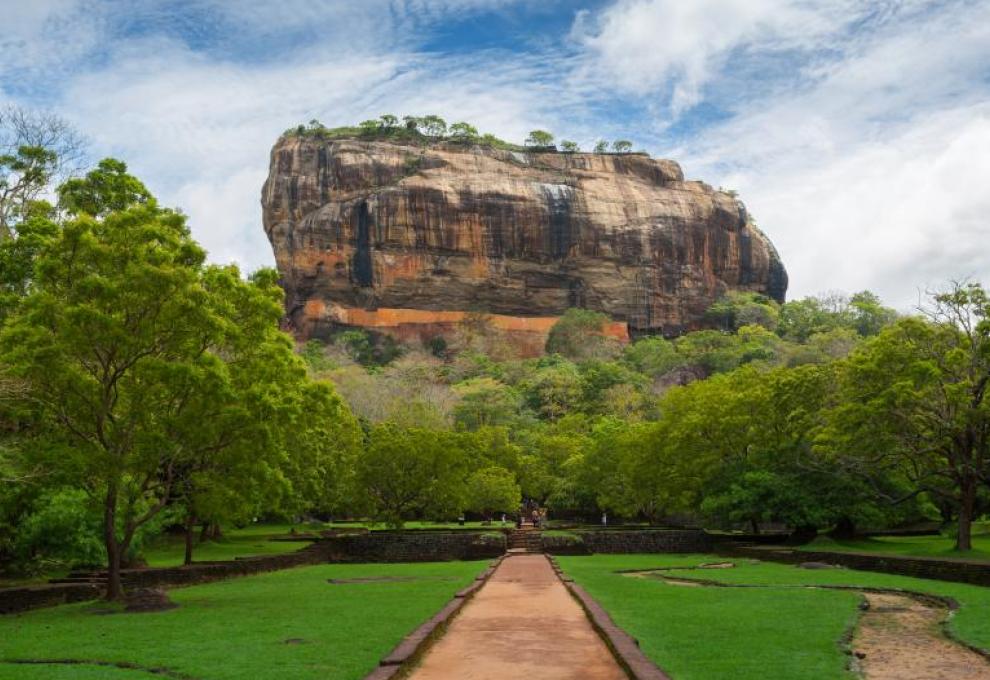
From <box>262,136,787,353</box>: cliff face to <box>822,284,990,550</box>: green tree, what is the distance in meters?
85.2

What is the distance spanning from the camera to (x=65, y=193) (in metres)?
22.5

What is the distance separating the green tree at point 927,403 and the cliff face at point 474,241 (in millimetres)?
85211

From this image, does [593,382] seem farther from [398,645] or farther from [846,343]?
[398,645]

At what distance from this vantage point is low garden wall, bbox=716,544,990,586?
18.4m

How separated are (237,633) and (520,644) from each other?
13.1 feet

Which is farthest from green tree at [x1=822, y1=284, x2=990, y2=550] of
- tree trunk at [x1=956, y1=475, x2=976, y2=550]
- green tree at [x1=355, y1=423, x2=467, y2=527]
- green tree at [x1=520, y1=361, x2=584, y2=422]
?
green tree at [x1=520, y1=361, x2=584, y2=422]

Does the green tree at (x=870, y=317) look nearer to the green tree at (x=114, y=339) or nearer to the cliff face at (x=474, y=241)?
the cliff face at (x=474, y=241)

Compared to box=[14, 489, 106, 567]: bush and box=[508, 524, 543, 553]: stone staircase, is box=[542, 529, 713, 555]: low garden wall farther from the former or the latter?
box=[14, 489, 106, 567]: bush

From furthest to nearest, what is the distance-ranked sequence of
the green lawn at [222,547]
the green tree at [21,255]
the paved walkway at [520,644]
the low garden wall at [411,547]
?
the low garden wall at [411,547] < the green lawn at [222,547] < the green tree at [21,255] < the paved walkway at [520,644]

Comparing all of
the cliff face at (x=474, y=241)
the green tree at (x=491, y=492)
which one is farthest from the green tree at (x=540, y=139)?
the green tree at (x=491, y=492)

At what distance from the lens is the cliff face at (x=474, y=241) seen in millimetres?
109062

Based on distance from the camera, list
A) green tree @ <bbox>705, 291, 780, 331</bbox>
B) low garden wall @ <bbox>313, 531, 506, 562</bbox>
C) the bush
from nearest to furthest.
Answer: the bush → low garden wall @ <bbox>313, 531, 506, 562</bbox> → green tree @ <bbox>705, 291, 780, 331</bbox>

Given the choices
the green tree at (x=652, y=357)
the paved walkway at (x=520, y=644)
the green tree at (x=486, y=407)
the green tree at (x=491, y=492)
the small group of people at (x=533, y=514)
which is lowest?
the paved walkway at (x=520, y=644)

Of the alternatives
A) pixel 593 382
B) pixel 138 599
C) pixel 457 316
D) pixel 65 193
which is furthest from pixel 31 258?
pixel 457 316
